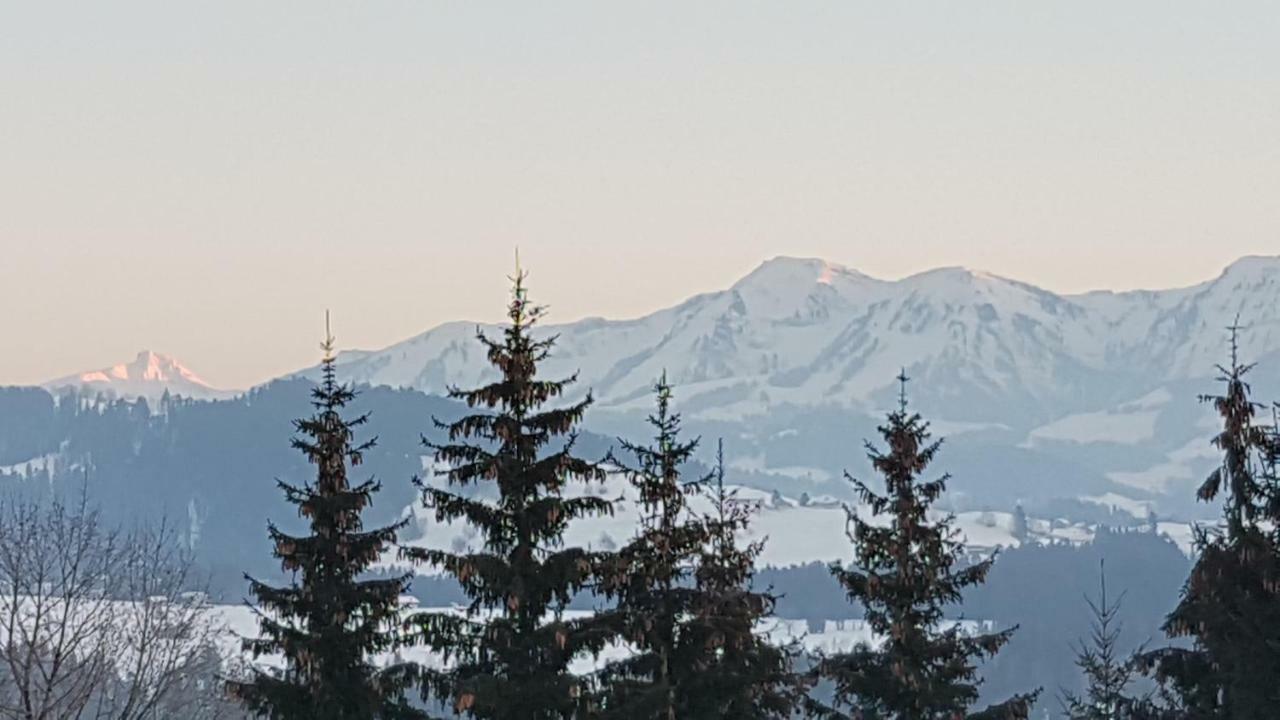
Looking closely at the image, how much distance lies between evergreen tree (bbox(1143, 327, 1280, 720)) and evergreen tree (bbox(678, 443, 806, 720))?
8499 millimetres

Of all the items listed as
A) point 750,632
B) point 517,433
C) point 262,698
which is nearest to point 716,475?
point 750,632

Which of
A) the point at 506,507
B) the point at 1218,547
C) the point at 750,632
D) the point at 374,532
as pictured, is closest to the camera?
the point at 506,507

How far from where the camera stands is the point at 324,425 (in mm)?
38344

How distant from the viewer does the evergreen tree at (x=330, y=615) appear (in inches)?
1459

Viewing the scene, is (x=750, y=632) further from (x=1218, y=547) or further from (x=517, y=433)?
(x=1218, y=547)

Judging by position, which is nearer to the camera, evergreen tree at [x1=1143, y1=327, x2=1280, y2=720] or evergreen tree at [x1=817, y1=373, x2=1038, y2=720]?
evergreen tree at [x1=817, y1=373, x2=1038, y2=720]

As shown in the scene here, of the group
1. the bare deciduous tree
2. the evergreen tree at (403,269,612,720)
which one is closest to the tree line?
the evergreen tree at (403,269,612,720)

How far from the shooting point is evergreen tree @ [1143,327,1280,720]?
1665 inches

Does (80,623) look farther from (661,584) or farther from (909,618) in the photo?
(909,618)

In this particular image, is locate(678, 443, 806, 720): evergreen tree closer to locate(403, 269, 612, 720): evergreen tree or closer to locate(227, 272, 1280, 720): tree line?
locate(227, 272, 1280, 720): tree line

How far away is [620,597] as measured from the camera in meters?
38.8

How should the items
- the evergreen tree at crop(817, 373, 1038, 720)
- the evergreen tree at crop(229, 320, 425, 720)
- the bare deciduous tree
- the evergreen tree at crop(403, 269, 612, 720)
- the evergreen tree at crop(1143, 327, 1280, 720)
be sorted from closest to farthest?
the bare deciduous tree
the evergreen tree at crop(403, 269, 612, 720)
the evergreen tree at crop(229, 320, 425, 720)
the evergreen tree at crop(817, 373, 1038, 720)
the evergreen tree at crop(1143, 327, 1280, 720)

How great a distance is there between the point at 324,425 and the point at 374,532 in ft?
7.60

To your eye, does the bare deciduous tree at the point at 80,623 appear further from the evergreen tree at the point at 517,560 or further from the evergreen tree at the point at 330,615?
the evergreen tree at the point at 517,560
